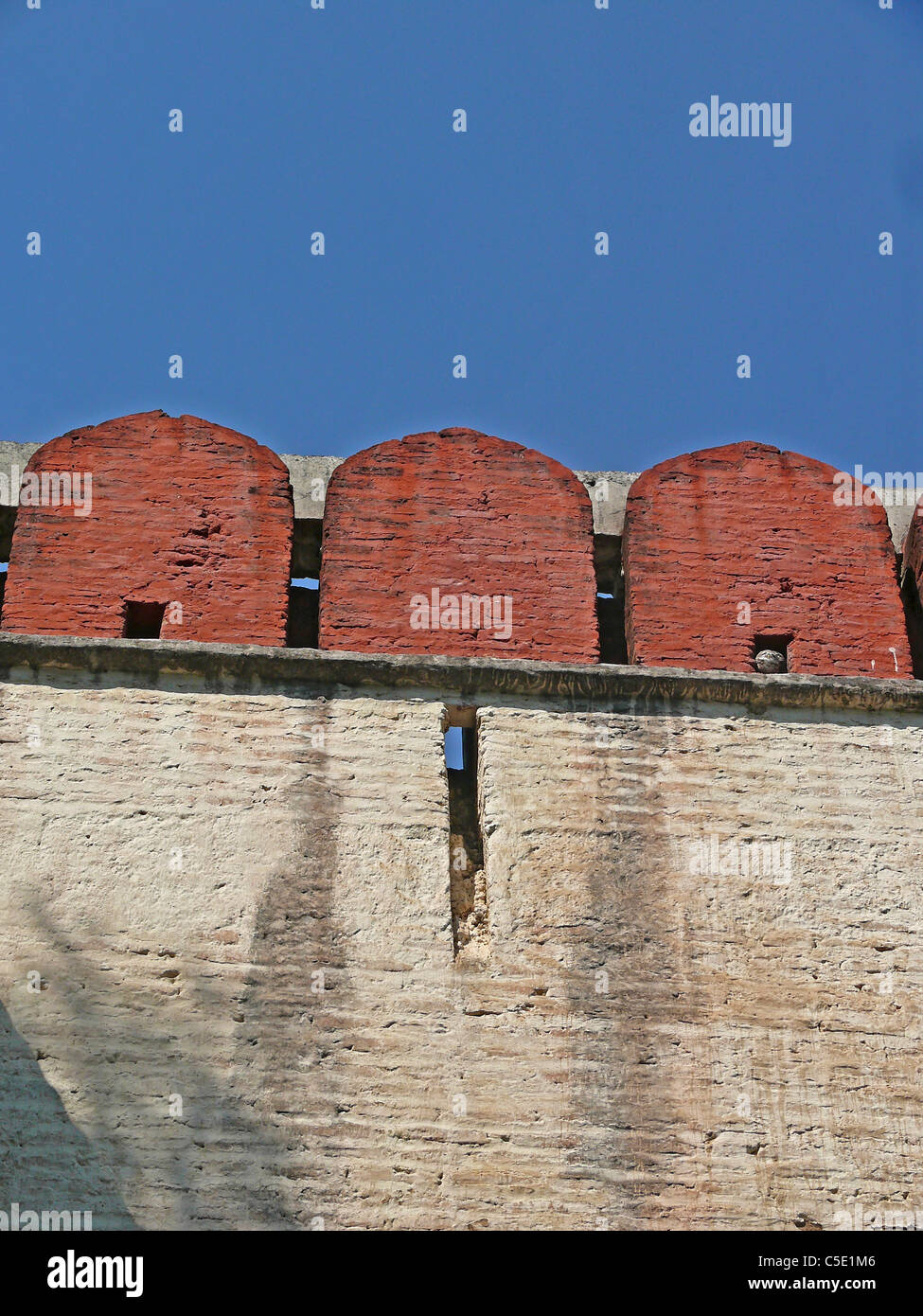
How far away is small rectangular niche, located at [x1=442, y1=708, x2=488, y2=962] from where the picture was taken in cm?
599

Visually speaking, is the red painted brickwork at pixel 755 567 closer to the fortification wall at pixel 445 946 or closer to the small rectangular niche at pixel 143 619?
the fortification wall at pixel 445 946

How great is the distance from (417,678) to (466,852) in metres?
0.68

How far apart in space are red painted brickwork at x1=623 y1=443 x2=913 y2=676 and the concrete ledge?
0.18 m

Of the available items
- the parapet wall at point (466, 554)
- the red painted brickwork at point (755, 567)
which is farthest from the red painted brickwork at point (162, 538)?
the red painted brickwork at point (755, 567)

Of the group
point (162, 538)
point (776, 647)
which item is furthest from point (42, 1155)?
point (776, 647)

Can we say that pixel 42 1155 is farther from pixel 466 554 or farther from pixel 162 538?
pixel 466 554

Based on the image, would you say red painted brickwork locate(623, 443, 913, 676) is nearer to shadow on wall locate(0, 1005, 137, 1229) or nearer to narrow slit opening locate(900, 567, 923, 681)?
narrow slit opening locate(900, 567, 923, 681)

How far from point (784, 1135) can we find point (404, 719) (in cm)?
195

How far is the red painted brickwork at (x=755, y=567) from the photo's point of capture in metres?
6.79

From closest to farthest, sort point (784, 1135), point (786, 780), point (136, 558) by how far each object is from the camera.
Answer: point (784, 1135), point (786, 780), point (136, 558)

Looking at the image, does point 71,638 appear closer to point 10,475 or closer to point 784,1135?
point 10,475

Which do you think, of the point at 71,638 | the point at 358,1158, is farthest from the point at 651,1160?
the point at 71,638

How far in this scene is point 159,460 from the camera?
7105 millimetres
